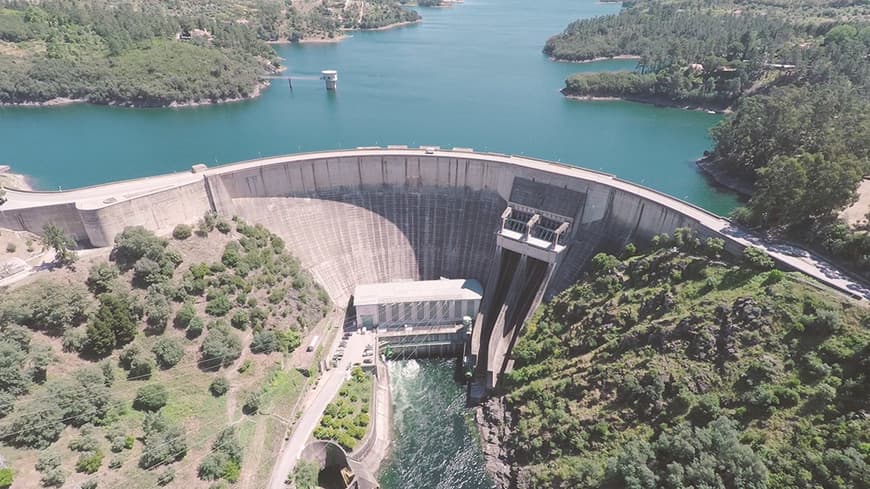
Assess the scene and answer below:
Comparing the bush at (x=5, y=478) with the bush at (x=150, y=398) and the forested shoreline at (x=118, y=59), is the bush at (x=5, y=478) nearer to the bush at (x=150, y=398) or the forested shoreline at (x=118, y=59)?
the bush at (x=150, y=398)

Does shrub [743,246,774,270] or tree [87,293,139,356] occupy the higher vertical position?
shrub [743,246,774,270]

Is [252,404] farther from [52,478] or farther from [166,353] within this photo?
[52,478]

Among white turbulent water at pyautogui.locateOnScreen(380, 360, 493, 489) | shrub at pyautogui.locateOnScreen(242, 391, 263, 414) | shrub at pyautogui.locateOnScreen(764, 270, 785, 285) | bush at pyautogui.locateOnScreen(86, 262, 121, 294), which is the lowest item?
white turbulent water at pyautogui.locateOnScreen(380, 360, 493, 489)

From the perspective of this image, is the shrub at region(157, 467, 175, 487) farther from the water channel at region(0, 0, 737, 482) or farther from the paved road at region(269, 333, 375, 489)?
the water channel at region(0, 0, 737, 482)

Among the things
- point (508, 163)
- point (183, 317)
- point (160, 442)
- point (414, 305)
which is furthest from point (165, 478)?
point (508, 163)

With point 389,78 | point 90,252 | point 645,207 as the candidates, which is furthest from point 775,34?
point 90,252

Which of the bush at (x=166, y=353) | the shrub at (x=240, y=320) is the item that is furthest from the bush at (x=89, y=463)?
the shrub at (x=240, y=320)

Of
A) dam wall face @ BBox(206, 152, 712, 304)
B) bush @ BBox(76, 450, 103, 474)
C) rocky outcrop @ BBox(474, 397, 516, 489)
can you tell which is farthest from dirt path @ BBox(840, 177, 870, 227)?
bush @ BBox(76, 450, 103, 474)
